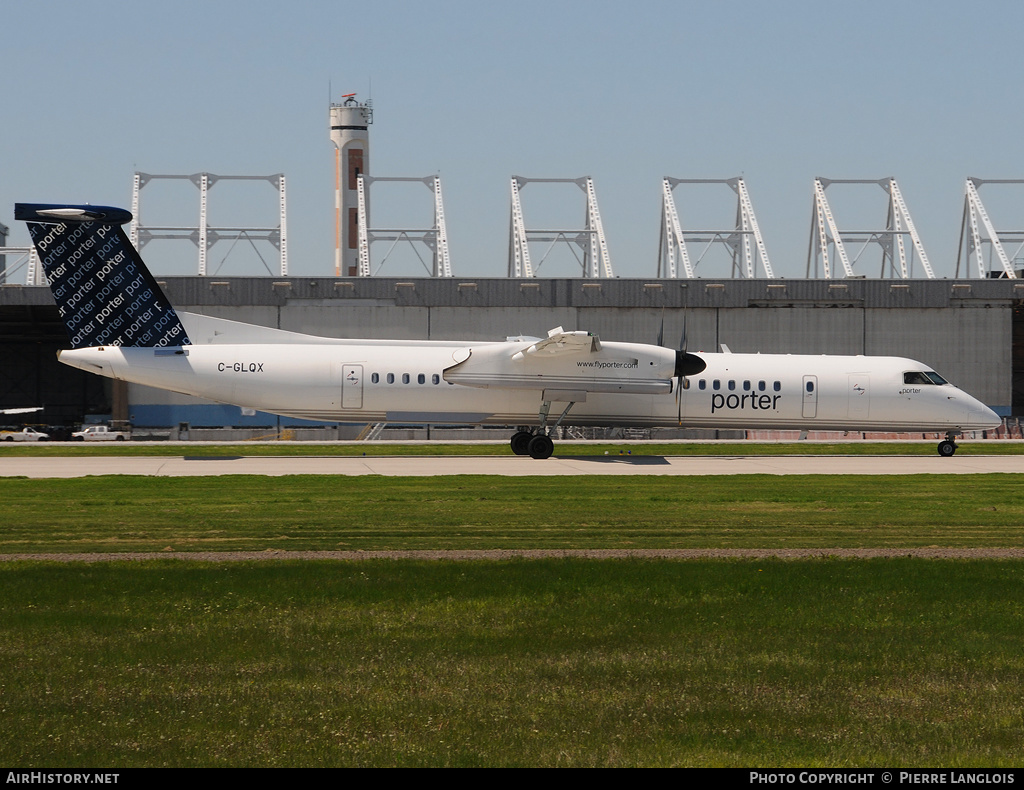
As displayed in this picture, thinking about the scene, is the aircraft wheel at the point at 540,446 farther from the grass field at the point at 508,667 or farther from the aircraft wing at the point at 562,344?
the grass field at the point at 508,667

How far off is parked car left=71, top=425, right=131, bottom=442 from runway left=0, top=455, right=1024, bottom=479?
18566 millimetres

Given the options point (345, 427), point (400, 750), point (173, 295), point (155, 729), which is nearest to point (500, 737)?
point (400, 750)

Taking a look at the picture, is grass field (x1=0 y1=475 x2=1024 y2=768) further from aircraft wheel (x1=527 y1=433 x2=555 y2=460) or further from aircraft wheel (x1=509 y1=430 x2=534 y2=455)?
aircraft wheel (x1=509 y1=430 x2=534 y2=455)

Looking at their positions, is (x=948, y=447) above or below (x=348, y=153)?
below

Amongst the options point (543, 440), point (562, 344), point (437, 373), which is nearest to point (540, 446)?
point (543, 440)

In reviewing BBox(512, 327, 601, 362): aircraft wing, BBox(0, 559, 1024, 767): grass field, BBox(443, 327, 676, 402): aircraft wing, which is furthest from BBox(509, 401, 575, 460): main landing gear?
BBox(0, 559, 1024, 767): grass field

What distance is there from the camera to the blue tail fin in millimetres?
32875

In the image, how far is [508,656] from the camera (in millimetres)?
8430

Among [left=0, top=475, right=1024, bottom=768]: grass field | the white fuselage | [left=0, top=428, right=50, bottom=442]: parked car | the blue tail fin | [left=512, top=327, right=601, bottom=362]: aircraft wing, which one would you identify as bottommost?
[left=0, top=428, right=50, bottom=442]: parked car

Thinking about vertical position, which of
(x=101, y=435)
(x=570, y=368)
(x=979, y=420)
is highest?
(x=570, y=368)

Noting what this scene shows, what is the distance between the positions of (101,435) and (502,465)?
31.3 metres

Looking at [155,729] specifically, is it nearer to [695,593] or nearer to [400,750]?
[400,750]

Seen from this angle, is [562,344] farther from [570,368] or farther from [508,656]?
[508,656]

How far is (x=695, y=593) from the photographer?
11.0 m
